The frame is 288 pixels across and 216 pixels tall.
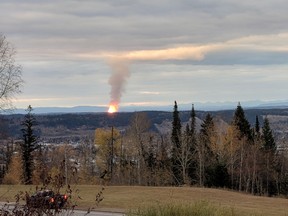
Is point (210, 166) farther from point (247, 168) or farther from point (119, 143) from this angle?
point (119, 143)

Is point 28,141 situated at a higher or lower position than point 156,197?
higher

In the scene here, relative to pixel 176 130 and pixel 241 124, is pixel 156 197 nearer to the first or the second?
pixel 241 124

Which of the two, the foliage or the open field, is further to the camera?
the foliage

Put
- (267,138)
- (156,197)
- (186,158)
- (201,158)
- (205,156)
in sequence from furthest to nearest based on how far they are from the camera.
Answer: (267,138)
(205,156)
(201,158)
(186,158)
(156,197)

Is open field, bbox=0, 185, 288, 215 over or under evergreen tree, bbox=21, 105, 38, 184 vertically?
under

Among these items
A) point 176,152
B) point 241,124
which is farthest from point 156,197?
point 241,124

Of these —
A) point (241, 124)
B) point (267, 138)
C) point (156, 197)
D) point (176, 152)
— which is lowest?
point (156, 197)

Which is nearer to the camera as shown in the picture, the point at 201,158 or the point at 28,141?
the point at 28,141

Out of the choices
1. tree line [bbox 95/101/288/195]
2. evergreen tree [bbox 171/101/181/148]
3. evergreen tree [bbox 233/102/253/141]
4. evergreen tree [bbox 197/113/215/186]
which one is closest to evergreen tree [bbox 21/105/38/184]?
tree line [bbox 95/101/288/195]

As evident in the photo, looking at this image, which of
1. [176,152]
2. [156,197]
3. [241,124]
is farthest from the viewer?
[241,124]

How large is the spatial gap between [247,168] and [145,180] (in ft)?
54.1

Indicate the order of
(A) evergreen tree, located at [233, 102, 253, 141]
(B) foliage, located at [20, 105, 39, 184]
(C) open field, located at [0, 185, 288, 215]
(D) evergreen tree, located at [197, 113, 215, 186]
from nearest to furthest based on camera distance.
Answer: (C) open field, located at [0, 185, 288, 215] → (B) foliage, located at [20, 105, 39, 184] → (D) evergreen tree, located at [197, 113, 215, 186] → (A) evergreen tree, located at [233, 102, 253, 141]

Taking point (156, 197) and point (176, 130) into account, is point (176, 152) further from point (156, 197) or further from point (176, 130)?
point (156, 197)

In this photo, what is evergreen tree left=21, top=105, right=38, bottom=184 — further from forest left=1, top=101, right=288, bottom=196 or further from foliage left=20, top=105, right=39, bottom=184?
forest left=1, top=101, right=288, bottom=196
